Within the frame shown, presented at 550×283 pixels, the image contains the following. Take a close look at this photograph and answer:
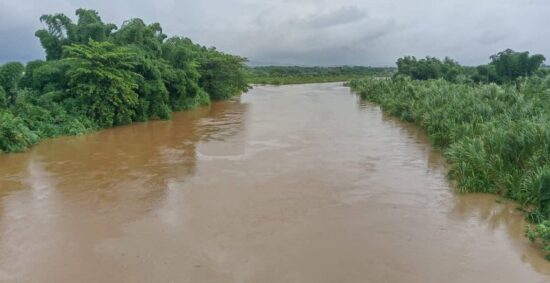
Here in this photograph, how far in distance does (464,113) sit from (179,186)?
9.42 metres

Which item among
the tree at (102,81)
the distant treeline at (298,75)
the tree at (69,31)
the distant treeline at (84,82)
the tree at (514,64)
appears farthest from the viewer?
the distant treeline at (298,75)

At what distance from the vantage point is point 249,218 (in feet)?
24.4

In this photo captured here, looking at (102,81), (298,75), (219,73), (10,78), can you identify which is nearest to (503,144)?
(102,81)

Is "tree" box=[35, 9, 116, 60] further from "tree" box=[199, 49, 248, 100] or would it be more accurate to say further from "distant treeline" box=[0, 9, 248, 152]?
"tree" box=[199, 49, 248, 100]

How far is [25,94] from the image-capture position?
49.9 ft

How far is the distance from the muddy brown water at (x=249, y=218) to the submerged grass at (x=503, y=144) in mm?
397

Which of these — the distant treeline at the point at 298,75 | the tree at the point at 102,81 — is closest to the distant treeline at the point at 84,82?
the tree at the point at 102,81

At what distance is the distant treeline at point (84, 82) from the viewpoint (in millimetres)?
14617

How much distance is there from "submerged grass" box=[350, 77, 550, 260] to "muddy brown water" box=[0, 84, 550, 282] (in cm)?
40

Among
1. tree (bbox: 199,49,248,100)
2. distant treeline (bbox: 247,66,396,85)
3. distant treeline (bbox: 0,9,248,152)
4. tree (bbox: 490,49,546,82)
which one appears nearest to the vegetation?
distant treeline (bbox: 0,9,248,152)

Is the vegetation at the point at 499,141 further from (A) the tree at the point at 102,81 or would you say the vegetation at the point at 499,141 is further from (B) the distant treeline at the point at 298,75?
(B) the distant treeline at the point at 298,75

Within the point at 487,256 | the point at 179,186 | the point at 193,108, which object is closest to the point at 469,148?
the point at 487,256

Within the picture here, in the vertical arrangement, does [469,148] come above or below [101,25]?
below

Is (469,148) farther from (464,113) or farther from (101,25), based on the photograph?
(101,25)
